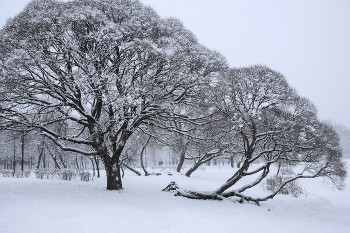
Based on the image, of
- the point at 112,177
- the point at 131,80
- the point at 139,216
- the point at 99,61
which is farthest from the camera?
the point at 112,177

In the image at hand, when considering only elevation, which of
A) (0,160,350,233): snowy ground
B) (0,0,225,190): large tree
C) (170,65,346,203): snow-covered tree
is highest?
(0,0,225,190): large tree

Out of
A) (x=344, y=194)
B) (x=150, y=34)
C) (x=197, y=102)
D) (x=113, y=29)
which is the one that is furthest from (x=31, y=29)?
(x=344, y=194)

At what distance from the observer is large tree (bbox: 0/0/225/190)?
10203 millimetres

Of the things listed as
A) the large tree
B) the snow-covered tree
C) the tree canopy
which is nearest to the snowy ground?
the snow-covered tree

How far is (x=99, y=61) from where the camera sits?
11.1 meters

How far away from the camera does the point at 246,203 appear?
500 inches

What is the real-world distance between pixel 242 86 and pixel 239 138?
4340 mm

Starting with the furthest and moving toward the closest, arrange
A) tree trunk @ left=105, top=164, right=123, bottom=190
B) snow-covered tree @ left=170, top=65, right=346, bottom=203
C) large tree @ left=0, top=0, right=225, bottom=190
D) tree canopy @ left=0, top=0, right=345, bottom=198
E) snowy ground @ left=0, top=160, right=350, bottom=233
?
tree trunk @ left=105, top=164, right=123, bottom=190
snow-covered tree @ left=170, top=65, right=346, bottom=203
tree canopy @ left=0, top=0, right=345, bottom=198
large tree @ left=0, top=0, right=225, bottom=190
snowy ground @ left=0, top=160, right=350, bottom=233

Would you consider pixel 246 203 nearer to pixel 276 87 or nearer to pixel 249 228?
pixel 249 228

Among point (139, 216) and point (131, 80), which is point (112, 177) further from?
point (131, 80)

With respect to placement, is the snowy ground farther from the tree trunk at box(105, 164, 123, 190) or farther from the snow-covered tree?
the snow-covered tree

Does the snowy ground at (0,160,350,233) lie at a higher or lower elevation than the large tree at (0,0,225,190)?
lower

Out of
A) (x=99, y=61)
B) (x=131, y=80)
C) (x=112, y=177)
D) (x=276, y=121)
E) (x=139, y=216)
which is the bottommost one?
(x=139, y=216)

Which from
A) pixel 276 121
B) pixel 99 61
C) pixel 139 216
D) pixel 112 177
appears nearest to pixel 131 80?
pixel 99 61
